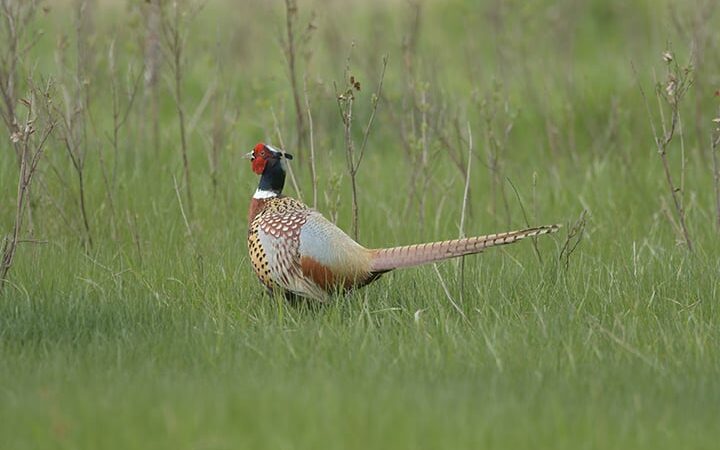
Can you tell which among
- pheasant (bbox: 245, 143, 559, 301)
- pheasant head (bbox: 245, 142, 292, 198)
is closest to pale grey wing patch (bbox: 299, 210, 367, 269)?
pheasant (bbox: 245, 143, 559, 301)

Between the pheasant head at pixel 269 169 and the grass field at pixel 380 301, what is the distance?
0.45 m

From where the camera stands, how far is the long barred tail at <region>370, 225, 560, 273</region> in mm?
4934

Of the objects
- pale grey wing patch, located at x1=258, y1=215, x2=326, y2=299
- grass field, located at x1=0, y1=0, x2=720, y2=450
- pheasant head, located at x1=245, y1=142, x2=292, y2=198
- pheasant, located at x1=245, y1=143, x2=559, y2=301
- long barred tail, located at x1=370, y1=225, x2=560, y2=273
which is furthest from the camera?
pheasant head, located at x1=245, y1=142, x2=292, y2=198

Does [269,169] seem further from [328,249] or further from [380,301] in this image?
[380,301]

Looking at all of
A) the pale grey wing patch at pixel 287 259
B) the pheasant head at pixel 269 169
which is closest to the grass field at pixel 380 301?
the pale grey wing patch at pixel 287 259

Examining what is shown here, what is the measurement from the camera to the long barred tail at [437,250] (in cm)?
493

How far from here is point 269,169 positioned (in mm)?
5629

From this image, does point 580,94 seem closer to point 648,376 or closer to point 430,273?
point 430,273

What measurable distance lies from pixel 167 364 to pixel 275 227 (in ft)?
3.23

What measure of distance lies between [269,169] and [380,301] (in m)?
0.85

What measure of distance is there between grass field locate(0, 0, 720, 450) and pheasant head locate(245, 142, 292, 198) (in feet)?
1.47

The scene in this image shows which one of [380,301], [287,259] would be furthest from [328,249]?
[380,301]

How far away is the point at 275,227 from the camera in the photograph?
17.3ft

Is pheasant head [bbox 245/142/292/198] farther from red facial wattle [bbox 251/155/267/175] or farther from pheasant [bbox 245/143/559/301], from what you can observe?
pheasant [bbox 245/143/559/301]
